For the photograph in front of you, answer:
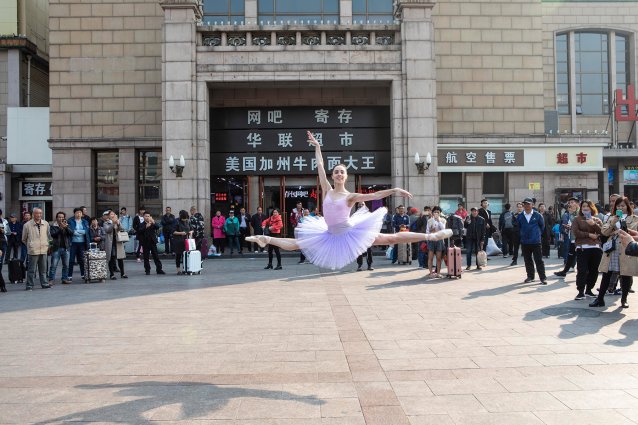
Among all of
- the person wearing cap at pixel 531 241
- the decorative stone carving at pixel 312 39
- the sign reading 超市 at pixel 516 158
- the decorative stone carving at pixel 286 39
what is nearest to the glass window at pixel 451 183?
the sign reading 超市 at pixel 516 158

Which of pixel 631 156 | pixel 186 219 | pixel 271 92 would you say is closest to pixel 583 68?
pixel 631 156

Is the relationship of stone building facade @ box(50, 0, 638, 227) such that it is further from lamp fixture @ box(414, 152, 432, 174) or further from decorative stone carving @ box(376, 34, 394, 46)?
lamp fixture @ box(414, 152, 432, 174)

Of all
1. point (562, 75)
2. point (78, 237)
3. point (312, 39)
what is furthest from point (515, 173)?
point (78, 237)

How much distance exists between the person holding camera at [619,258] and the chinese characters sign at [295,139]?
554 inches

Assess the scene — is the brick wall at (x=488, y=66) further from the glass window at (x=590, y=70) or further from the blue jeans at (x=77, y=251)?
the blue jeans at (x=77, y=251)

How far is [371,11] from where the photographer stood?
24703 millimetres

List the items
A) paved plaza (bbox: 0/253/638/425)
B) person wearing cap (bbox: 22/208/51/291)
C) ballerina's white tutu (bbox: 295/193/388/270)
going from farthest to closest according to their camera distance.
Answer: person wearing cap (bbox: 22/208/51/291) → ballerina's white tutu (bbox: 295/193/388/270) → paved plaza (bbox: 0/253/638/425)

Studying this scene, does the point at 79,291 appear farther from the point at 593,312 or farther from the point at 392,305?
the point at 593,312

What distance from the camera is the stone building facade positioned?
21.6m

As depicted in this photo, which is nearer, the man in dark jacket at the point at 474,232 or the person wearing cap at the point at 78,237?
the person wearing cap at the point at 78,237

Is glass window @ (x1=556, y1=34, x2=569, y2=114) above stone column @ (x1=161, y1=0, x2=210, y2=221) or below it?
above

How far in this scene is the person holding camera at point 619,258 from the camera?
10203mm

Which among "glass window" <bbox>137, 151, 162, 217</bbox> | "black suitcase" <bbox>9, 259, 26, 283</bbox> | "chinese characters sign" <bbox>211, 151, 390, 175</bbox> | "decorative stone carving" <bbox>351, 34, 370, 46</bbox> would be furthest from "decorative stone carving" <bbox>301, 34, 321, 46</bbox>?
"black suitcase" <bbox>9, 259, 26, 283</bbox>

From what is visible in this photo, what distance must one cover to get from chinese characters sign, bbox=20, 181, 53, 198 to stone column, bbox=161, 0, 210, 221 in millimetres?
9237
